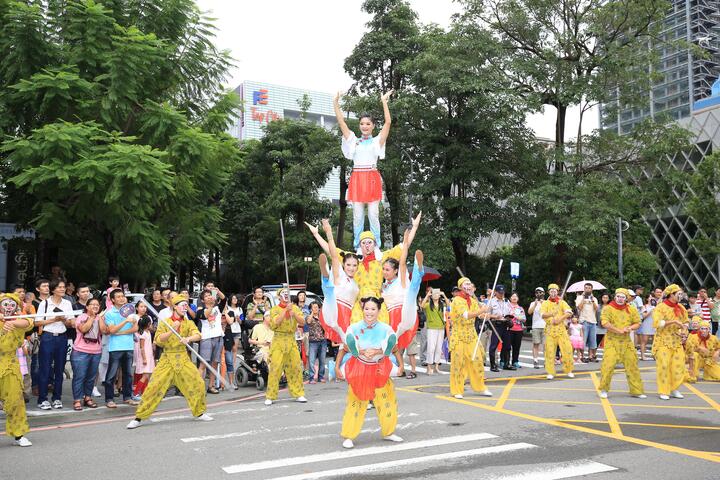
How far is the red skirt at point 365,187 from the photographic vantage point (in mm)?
9016

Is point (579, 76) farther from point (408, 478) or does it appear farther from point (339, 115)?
point (408, 478)

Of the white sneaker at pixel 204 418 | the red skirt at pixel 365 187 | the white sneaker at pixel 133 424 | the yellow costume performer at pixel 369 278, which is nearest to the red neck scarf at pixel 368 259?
the yellow costume performer at pixel 369 278

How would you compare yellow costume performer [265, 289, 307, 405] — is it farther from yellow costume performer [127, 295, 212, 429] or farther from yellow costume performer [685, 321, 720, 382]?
yellow costume performer [685, 321, 720, 382]

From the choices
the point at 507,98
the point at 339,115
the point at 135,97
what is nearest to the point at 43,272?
the point at 135,97

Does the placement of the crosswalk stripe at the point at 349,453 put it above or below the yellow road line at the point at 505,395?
above

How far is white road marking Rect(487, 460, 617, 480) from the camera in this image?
584 cm

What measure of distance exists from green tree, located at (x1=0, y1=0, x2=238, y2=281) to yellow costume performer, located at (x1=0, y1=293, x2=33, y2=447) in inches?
255

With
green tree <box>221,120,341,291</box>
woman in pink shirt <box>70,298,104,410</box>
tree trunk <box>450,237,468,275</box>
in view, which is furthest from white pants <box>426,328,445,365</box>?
green tree <box>221,120,341,291</box>

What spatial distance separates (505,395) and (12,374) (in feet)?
24.5

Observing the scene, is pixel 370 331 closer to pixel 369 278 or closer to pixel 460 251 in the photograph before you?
pixel 369 278

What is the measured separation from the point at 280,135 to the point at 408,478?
28290mm

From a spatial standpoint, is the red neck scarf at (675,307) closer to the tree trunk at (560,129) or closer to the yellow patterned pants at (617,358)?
the yellow patterned pants at (617,358)

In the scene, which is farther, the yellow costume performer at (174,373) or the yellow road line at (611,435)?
the yellow costume performer at (174,373)

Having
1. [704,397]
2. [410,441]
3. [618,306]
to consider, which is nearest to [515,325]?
[618,306]
